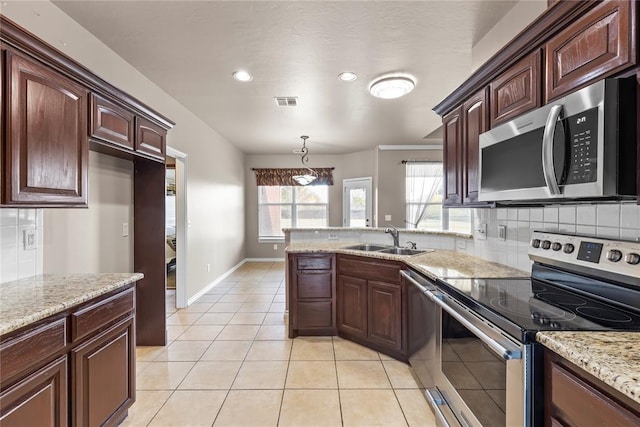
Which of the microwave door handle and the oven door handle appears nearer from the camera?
the oven door handle

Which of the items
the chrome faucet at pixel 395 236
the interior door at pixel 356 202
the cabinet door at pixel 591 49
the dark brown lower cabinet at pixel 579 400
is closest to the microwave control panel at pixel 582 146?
the cabinet door at pixel 591 49

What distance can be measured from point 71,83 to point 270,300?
331cm

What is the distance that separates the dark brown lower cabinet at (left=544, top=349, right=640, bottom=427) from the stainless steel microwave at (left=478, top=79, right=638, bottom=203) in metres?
A: 0.62

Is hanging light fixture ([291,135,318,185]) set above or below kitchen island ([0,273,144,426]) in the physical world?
above

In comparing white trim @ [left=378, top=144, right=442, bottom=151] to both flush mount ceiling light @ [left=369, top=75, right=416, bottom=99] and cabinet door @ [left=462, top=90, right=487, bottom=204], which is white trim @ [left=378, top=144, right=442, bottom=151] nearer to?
flush mount ceiling light @ [left=369, top=75, right=416, bottom=99]

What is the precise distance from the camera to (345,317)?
2.87 meters

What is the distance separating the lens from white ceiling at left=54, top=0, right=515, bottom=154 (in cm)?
193

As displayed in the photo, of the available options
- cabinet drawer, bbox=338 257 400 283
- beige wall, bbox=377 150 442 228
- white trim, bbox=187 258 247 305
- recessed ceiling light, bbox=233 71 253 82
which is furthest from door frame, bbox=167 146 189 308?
beige wall, bbox=377 150 442 228

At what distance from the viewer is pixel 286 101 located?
11.7 feet

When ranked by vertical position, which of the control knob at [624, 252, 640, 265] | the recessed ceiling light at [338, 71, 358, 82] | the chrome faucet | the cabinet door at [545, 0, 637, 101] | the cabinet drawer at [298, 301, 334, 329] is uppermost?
the recessed ceiling light at [338, 71, 358, 82]

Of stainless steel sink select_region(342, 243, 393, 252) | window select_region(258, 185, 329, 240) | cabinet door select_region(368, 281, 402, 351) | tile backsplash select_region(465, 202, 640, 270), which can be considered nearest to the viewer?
tile backsplash select_region(465, 202, 640, 270)

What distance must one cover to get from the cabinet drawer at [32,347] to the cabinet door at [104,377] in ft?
0.41

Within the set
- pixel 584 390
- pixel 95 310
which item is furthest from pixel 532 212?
pixel 95 310

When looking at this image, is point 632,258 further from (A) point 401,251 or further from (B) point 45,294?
(B) point 45,294
